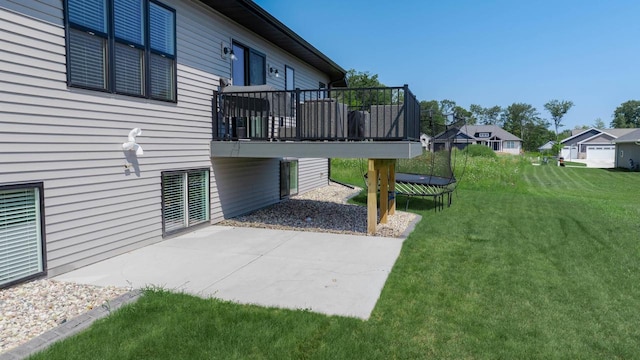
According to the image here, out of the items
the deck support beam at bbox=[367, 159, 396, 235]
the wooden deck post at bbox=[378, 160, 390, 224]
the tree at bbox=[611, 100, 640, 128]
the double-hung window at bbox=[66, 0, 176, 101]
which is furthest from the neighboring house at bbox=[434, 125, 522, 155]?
the double-hung window at bbox=[66, 0, 176, 101]

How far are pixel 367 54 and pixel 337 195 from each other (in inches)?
1322

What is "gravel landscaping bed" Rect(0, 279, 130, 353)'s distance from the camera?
9.90ft

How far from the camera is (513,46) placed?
81.7ft

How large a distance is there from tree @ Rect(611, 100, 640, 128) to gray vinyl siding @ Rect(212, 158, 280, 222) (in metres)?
107

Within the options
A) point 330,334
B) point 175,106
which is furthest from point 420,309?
point 175,106

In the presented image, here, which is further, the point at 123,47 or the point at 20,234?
the point at 123,47

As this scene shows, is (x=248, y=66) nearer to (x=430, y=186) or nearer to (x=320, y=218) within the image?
(x=320, y=218)

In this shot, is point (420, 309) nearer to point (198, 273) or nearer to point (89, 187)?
point (198, 273)

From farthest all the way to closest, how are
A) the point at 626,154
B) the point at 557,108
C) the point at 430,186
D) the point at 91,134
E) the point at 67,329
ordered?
the point at 557,108 < the point at 626,154 < the point at 430,186 < the point at 91,134 < the point at 67,329

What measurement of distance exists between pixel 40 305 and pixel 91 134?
6.74 feet

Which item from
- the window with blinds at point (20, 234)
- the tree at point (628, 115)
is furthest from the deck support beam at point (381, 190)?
the tree at point (628, 115)

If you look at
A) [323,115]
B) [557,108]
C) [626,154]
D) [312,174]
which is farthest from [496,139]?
[323,115]

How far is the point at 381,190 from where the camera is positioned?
7.33 metres

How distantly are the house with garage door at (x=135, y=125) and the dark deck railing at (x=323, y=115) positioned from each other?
0.03 meters
